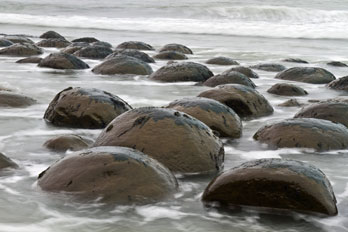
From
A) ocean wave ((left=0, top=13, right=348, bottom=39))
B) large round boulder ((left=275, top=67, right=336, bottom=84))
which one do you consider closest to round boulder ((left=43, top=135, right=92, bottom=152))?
large round boulder ((left=275, top=67, right=336, bottom=84))

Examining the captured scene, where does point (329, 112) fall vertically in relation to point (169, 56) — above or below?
above

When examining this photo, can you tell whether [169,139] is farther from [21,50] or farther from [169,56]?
[21,50]

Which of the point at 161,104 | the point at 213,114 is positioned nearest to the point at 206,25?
the point at 161,104

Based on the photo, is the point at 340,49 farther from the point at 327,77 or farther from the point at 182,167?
the point at 182,167

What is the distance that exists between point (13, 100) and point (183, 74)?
242 cm

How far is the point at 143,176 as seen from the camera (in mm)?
2701

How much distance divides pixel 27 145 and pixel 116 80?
3.13 m

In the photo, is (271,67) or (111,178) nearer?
(111,178)

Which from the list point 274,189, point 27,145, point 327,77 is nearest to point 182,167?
point 274,189

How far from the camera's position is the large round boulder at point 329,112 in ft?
14.4

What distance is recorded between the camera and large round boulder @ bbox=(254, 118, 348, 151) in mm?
3727

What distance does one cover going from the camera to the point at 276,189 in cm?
259

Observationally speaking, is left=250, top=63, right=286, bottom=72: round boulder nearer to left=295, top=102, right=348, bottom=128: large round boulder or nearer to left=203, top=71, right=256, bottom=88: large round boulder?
left=203, top=71, right=256, bottom=88: large round boulder

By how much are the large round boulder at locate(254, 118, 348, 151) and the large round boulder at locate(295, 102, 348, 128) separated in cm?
49
